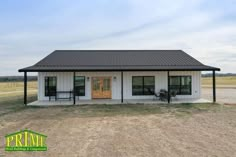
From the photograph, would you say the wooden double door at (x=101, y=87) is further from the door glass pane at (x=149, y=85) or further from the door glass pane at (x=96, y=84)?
the door glass pane at (x=149, y=85)

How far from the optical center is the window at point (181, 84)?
1659 cm

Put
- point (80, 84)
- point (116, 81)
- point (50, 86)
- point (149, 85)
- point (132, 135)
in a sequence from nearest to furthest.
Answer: point (132, 135)
point (50, 86)
point (80, 84)
point (116, 81)
point (149, 85)

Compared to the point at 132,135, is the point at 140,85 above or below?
above

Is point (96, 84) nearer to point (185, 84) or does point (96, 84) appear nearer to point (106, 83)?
point (106, 83)

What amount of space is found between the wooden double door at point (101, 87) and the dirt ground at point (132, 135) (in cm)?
666

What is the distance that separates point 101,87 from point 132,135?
1002cm

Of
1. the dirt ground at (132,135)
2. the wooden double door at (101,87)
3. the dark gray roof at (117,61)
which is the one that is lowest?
the dirt ground at (132,135)

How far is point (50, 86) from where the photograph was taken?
15.8m

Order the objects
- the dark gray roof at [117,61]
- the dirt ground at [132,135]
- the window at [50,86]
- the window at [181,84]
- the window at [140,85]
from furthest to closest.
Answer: the window at [181,84]
the window at [140,85]
the window at [50,86]
the dark gray roof at [117,61]
the dirt ground at [132,135]

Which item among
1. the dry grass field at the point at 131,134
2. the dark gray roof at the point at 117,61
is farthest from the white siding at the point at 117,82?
the dry grass field at the point at 131,134

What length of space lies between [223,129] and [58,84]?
12.1 metres

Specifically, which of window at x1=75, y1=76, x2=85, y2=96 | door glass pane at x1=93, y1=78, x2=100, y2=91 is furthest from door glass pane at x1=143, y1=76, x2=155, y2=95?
window at x1=75, y1=76, x2=85, y2=96

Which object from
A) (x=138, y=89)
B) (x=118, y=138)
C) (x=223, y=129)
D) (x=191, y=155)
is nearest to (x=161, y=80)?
(x=138, y=89)

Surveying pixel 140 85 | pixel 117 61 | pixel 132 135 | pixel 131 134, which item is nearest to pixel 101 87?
pixel 117 61
